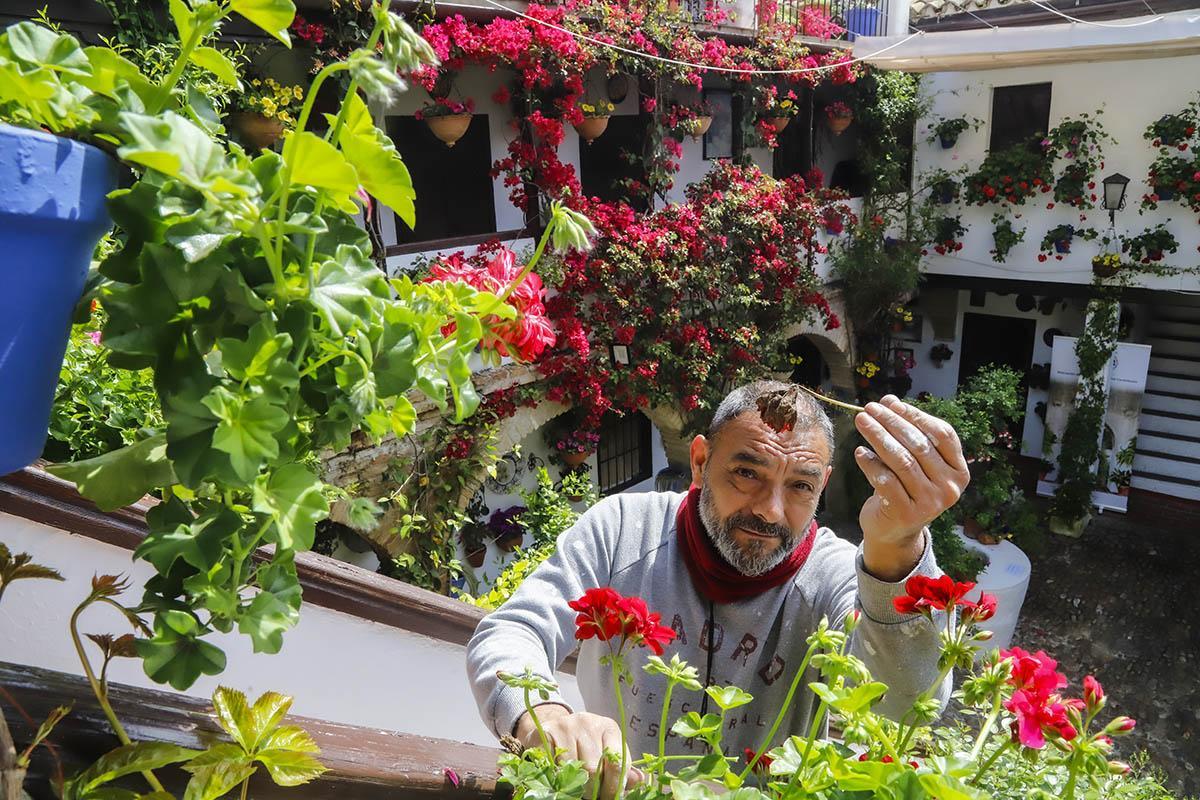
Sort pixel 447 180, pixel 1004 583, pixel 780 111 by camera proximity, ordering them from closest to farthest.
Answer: pixel 447 180 < pixel 1004 583 < pixel 780 111

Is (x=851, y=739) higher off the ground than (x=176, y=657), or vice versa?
(x=176, y=657)

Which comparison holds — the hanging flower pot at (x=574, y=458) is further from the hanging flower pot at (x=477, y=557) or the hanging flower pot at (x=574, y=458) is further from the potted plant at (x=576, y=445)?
the hanging flower pot at (x=477, y=557)

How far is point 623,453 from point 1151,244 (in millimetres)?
7017

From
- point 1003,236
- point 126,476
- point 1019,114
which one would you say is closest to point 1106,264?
point 1003,236

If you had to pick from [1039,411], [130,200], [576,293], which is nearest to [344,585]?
[130,200]

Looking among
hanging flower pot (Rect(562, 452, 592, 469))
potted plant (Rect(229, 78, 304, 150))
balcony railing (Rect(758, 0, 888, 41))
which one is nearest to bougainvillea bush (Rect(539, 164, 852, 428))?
hanging flower pot (Rect(562, 452, 592, 469))

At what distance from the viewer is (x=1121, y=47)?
8969 millimetres

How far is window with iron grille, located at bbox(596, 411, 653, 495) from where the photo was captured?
395 inches

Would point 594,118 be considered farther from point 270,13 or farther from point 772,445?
point 270,13

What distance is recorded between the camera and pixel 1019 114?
1123cm

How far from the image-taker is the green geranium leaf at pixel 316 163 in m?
0.52

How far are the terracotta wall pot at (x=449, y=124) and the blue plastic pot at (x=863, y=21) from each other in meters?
7.44

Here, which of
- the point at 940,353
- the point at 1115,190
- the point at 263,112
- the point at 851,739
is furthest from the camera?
the point at 940,353

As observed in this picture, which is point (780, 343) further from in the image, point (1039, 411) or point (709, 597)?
point (709, 597)
